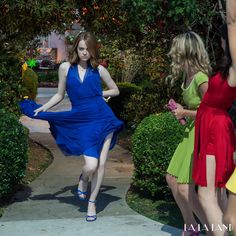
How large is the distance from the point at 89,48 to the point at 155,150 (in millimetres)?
1294

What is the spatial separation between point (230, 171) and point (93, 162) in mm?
1777

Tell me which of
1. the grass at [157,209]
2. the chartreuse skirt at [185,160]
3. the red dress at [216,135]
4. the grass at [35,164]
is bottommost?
the grass at [35,164]

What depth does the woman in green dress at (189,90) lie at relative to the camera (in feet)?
13.5

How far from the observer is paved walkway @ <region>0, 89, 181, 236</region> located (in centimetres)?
491

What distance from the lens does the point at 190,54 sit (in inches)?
163

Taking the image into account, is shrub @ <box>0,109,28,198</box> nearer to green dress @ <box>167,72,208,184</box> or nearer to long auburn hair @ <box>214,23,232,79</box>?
green dress @ <box>167,72,208,184</box>

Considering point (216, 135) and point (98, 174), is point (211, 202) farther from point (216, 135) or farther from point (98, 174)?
point (98, 174)

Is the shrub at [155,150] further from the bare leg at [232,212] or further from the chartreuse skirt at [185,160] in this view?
the bare leg at [232,212]

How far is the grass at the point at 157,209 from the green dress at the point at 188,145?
921 millimetres

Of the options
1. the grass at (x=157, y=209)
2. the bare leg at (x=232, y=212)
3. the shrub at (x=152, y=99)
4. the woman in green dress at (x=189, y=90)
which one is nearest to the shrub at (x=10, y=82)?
the shrub at (x=152, y=99)

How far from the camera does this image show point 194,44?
4.13 meters

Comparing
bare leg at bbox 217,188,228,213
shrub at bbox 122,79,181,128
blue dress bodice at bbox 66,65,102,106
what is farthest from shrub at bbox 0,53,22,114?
bare leg at bbox 217,188,228,213

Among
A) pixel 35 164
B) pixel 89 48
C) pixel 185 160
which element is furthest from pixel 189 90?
pixel 35 164

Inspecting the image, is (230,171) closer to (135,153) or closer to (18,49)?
(135,153)
